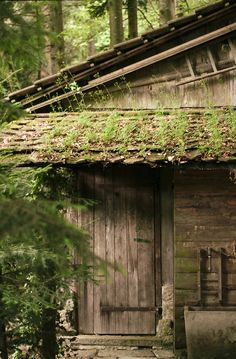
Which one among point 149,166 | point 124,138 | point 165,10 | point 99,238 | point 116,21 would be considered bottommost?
point 99,238

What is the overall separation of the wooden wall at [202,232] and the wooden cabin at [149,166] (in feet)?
0.05

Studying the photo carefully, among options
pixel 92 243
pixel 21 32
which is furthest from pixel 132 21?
pixel 21 32

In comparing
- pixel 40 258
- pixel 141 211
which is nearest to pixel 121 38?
pixel 141 211

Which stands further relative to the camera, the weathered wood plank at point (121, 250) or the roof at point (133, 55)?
the roof at point (133, 55)

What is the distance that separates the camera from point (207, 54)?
933 centimetres

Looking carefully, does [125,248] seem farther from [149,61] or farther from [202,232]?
[149,61]

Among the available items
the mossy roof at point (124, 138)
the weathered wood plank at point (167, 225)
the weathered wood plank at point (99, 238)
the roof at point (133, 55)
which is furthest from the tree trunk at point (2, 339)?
the roof at point (133, 55)

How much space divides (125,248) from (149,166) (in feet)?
4.90

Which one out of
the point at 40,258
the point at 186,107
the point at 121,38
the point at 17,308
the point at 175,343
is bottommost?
the point at 175,343

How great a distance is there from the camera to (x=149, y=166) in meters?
8.40

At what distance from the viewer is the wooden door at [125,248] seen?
9.00m

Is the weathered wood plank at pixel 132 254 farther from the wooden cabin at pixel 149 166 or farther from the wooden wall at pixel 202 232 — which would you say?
the wooden wall at pixel 202 232

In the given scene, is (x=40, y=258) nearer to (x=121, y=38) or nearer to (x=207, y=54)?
(x=207, y=54)

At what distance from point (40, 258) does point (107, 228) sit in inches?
135
